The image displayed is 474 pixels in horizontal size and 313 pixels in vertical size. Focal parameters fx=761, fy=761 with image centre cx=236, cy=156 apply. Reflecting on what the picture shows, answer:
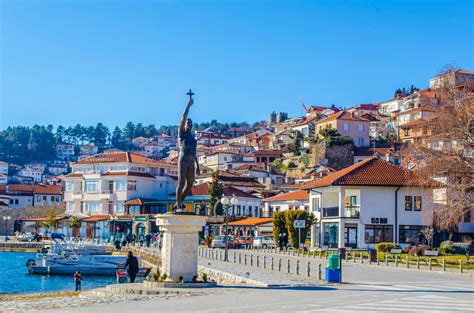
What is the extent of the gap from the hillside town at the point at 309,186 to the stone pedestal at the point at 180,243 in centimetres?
144

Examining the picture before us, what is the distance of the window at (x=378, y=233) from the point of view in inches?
2463

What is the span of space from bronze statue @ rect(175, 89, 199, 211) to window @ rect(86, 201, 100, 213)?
8318cm

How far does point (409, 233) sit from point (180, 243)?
133 ft

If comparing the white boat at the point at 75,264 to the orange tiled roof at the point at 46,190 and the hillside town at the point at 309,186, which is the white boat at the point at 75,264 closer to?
the hillside town at the point at 309,186

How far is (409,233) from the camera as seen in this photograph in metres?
63.1

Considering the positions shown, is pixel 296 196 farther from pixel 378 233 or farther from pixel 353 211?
pixel 378 233

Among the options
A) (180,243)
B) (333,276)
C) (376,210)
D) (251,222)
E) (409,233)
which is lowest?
(333,276)

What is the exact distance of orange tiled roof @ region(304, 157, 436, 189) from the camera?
206 ft

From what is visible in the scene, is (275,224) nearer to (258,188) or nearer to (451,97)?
(451,97)

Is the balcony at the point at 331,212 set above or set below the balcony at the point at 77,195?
below

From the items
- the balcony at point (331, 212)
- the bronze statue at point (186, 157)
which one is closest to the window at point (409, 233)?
the balcony at point (331, 212)

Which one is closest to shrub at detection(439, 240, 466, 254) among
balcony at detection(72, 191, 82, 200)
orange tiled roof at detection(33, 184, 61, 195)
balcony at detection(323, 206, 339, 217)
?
balcony at detection(323, 206, 339, 217)

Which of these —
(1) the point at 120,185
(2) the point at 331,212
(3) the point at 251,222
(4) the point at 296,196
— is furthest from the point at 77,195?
(2) the point at 331,212

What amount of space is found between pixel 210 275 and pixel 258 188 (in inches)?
2840
